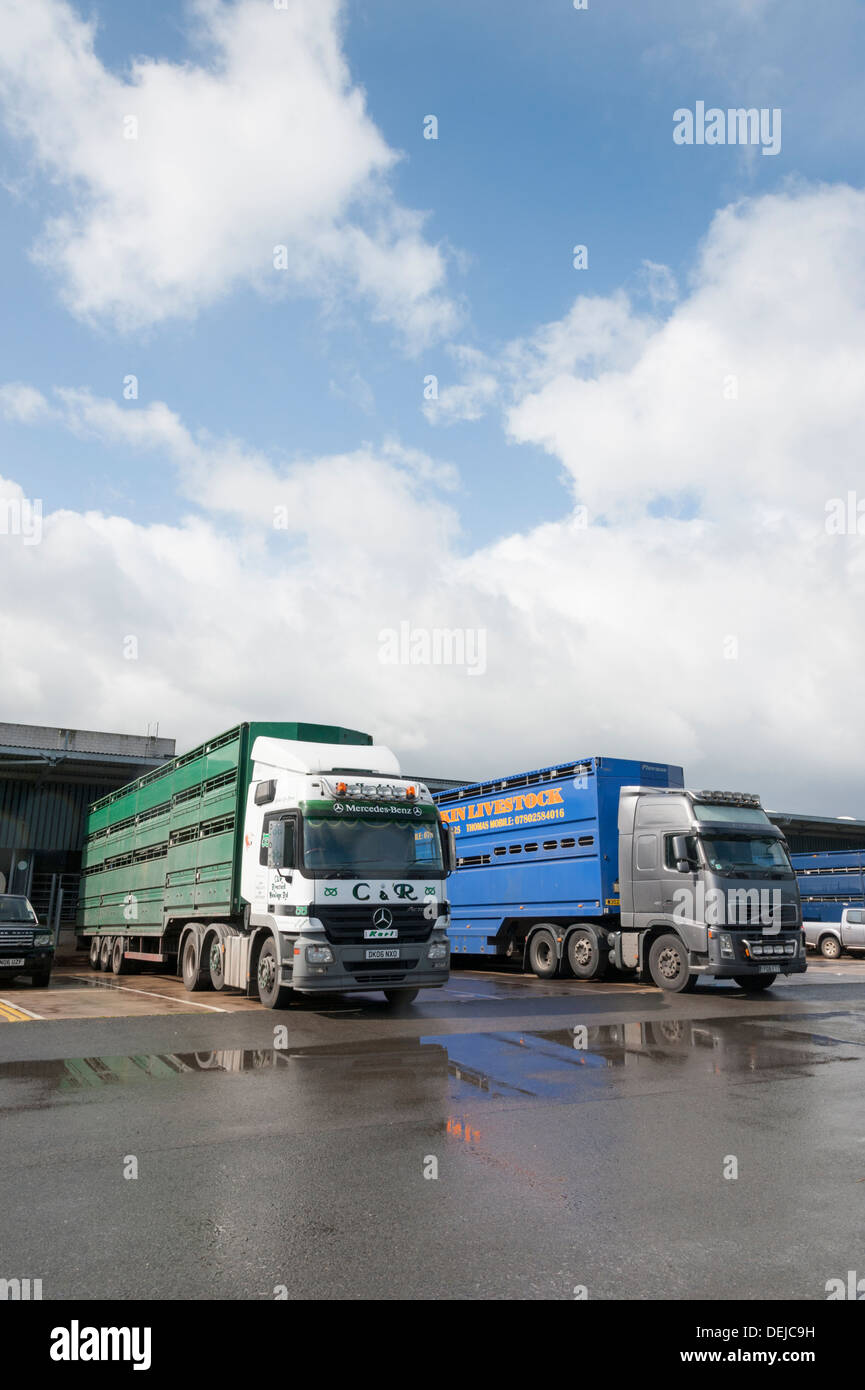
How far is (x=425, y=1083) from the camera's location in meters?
7.75

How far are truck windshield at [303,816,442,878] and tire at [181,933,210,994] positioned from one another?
4755 mm

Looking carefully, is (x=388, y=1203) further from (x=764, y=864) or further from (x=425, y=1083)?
(x=764, y=864)

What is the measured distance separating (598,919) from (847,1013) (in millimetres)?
5338

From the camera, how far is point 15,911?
59.4 feet

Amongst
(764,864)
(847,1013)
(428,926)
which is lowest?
(847,1013)

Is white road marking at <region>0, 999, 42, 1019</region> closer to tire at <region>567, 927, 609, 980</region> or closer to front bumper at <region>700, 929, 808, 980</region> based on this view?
tire at <region>567, 927, 609, 980</region>

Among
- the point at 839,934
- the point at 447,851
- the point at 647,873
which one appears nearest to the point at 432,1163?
the point at 447,851

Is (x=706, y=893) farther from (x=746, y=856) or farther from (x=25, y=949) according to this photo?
(x=25, y=949)

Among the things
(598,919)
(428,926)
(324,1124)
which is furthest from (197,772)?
(324,1124)

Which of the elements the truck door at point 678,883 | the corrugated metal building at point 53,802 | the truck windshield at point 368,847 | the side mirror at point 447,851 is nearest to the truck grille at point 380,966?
the truck windshield at point 368,847

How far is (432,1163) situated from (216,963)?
977 cm

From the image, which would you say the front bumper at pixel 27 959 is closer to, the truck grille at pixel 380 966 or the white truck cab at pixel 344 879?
the white truck cab at pixel 344 879

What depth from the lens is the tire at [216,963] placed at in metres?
14.2

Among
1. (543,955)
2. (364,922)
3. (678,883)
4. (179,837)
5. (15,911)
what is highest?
(179,837)
